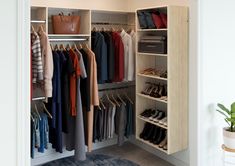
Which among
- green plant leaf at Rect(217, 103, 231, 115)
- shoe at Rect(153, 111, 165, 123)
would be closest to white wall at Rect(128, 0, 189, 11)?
green plant leaf at Rect(217, 103, 231, 115)

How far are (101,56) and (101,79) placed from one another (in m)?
0.29

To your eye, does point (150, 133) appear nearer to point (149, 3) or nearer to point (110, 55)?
point (110, 55)

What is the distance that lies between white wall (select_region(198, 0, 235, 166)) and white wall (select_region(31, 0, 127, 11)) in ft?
5.22

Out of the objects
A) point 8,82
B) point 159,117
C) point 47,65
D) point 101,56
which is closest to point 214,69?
point 159,117

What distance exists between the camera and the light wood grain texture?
3254 millimetres

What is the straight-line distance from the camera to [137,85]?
3855 millimetres

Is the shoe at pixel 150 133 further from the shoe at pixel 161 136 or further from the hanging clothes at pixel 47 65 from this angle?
the hanging clothes at pixel 47 65

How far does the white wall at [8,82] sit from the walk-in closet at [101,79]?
1.09 meters

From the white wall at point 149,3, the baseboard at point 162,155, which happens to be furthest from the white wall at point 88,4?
the baseboard at point 162,155

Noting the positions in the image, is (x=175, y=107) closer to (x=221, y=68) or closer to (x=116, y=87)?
(x=221, y=68)

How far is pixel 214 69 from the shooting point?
3.08 metres

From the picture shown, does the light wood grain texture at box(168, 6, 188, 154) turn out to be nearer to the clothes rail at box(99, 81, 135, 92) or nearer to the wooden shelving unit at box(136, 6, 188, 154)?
the wooden shelving unit at box(136, 6, 188, 154)

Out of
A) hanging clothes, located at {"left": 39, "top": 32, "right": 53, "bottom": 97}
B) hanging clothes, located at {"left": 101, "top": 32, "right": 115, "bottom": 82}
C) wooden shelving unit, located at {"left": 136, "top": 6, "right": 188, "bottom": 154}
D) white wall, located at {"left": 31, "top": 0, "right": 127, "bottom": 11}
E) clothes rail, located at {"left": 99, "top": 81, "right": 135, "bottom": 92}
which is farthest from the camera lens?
clothes rail, located at {"left": 99, "top": 81, "right": 135, "bottom": 92}

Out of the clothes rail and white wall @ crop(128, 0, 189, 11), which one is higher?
white wall @ crop(128, 0, 189, 11)
